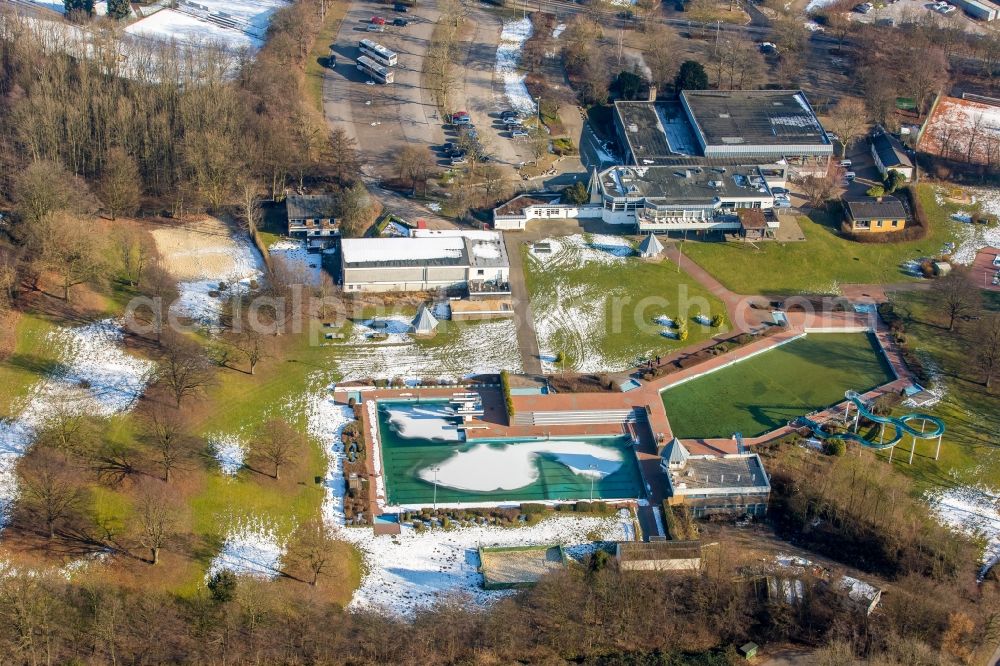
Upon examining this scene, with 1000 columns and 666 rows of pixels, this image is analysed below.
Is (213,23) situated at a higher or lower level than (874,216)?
lower

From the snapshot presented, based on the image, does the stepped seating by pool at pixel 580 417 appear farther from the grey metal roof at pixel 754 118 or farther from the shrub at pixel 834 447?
the grey metal roof at pixel 754 118

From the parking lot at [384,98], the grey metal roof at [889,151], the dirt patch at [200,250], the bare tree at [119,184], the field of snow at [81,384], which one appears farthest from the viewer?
the parking lot at [384,98]

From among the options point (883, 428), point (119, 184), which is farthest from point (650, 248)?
point (119, 184)

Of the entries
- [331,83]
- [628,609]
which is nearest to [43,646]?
[628,609]

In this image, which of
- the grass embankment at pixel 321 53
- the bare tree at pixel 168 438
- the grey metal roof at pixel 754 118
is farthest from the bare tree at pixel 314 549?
the grey metal roof at pixel 754 118

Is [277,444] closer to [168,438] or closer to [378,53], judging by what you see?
[168,438]
